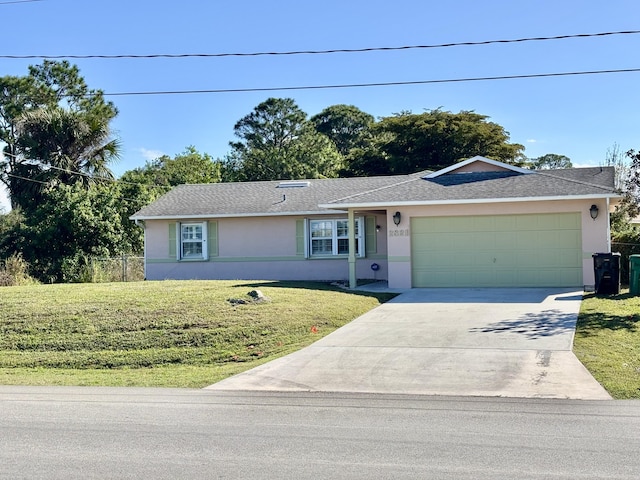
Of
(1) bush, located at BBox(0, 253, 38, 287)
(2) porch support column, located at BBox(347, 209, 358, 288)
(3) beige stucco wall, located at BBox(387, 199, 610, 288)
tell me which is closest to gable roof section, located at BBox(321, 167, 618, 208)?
(3) beige stucco wall, located at BBox(387, 199, 610, 288)

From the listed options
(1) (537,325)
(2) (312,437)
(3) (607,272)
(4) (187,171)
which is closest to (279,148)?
(4) (187,171)

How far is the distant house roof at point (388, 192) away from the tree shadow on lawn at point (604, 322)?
16.5 feet

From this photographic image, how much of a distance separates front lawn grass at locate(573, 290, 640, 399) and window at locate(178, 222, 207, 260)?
14272 mm

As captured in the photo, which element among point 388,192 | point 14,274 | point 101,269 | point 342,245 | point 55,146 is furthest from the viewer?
point 55,146

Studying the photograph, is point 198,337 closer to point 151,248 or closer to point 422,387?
point 422,387

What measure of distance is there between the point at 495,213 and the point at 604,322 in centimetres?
653

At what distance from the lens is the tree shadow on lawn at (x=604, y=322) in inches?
526

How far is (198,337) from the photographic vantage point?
13891mm

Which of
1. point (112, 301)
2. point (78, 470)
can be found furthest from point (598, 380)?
point (112, 301)

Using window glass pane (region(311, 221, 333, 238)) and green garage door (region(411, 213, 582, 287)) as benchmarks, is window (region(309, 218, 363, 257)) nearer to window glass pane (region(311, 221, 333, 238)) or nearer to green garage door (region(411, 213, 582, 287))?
window glass pane (region(311, 221, 333, 238))

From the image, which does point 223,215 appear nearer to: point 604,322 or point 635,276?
point 635,276

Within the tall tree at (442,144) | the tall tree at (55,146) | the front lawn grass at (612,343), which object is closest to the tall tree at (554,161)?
the tall tree at (442,144)

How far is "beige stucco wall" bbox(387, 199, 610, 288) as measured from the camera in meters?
19.1

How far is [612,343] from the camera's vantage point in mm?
12258
